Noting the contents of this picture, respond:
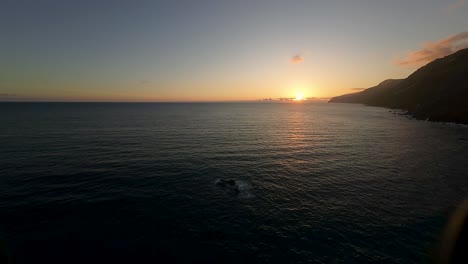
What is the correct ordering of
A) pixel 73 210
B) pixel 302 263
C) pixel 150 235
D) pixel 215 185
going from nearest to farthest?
1. pixel 302 263
2. pixel 150 235
3. pixel 73 210
4. pixel 215 185

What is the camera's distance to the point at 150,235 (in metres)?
27.6

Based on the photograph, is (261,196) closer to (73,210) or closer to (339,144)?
(73,210)

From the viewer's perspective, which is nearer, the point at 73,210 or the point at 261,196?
the point at 73,210

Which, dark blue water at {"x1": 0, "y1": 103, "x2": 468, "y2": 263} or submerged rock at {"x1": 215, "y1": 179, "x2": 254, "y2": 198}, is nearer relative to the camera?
dark blue water at {"x1": 0, "y1": 103, "x2": 468, "y2": 263}

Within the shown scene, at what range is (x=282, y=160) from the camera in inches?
2361

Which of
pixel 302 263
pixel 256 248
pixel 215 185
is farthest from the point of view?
pixel 215 185

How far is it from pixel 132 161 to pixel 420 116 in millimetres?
154937

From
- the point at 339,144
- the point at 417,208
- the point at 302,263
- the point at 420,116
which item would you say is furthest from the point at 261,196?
the point at 420,116

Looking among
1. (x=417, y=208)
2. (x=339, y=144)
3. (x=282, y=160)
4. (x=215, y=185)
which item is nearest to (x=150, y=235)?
(x=215, y=185)

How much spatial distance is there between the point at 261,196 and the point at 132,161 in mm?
31677

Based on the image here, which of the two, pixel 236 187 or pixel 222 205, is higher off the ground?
pixel 236 187

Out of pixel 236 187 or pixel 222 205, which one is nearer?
pixel 222 205

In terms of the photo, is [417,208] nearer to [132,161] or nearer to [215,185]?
[215,185]

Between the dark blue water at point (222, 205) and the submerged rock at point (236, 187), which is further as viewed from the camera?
the submerged rock at point (236, 187)
